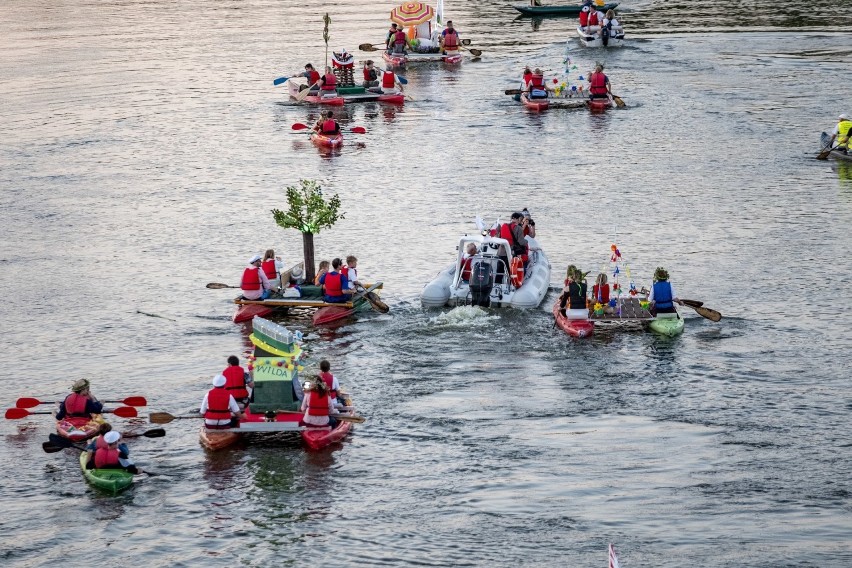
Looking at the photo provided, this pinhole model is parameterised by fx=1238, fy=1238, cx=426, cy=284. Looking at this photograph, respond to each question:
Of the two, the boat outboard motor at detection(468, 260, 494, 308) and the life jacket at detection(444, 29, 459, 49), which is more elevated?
the life jacket at detection(444, 29, 459, 49)

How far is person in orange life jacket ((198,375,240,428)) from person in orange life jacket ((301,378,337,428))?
1660mm

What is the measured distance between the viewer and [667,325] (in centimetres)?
3359

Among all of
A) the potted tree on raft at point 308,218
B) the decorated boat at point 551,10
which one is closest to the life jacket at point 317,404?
the potted tree on raft at point 308,218

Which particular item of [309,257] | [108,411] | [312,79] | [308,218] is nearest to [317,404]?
[108,411]

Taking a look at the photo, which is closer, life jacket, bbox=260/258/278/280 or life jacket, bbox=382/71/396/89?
life jacket, bbox=260/258/278/280

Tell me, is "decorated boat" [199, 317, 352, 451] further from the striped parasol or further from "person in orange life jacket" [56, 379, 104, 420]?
the striped parasol

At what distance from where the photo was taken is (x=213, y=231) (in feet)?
151

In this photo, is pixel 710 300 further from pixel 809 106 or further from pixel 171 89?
pixel 171 89

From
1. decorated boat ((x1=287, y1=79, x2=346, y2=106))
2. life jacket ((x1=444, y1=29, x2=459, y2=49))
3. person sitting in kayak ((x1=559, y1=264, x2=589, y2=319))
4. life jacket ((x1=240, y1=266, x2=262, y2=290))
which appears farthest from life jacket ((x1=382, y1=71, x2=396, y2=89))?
person sitting in kayak ((x1=559, y1=264, x2=589, y2=319))

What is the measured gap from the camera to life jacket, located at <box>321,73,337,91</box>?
216 ft

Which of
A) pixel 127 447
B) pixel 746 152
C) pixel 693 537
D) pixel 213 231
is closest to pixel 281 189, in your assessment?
pixel 213 231

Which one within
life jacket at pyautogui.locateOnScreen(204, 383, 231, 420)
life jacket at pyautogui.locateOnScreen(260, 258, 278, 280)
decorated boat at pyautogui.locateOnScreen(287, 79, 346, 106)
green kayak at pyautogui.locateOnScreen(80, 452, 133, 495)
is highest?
decorated boat at pyautogui.locateOnScreen(287, 79, 346, 106)

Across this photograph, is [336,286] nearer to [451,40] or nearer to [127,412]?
[127,412]

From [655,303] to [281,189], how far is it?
73.0ft
